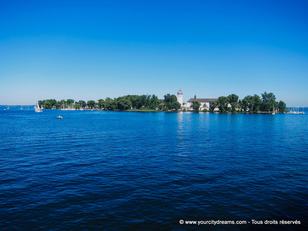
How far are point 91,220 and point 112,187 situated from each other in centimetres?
506

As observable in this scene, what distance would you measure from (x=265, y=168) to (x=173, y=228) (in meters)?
16.9

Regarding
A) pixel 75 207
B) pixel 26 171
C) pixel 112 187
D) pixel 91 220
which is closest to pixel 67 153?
pixel 26 171

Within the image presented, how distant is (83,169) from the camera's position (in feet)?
75.8

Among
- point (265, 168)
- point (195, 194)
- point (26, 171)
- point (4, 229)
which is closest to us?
point (4, 229)

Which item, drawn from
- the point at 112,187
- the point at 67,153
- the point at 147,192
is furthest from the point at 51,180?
the point at 67,153

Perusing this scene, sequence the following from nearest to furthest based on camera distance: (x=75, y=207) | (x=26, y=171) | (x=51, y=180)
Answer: (x=75, y=207)
(x=51, y=180)
(x=26, y=171)

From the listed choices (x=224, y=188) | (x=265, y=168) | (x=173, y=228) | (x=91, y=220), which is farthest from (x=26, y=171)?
(x=265, y=168)

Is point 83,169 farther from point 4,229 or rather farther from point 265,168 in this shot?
point 265,168

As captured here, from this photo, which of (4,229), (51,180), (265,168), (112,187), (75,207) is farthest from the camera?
(265,168)

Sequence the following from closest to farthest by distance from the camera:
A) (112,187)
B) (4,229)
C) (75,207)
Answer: (4,229), (75,207), (112,187)

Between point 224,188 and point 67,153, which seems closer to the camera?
point 224,188

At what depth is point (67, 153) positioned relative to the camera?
1219 inches

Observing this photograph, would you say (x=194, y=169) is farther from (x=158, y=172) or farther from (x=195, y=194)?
(x=195, y=194)

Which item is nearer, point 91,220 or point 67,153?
point 91,220
